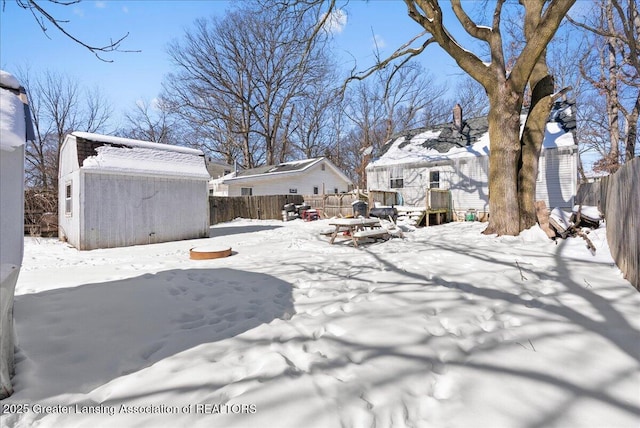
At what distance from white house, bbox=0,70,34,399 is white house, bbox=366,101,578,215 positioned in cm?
1511

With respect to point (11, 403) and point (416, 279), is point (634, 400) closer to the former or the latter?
point (416, 279)

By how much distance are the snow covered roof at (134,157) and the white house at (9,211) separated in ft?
24.2

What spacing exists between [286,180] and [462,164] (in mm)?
11628

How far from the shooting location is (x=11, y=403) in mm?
1704

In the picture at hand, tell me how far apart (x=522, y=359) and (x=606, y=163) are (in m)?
22.4

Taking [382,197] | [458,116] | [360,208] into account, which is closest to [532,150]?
[360,208]

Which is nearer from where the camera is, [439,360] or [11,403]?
[11,403]

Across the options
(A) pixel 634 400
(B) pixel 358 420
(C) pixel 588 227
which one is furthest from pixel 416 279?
(C) pixel 588 227

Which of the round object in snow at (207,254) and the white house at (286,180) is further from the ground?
the white house at (286,180)

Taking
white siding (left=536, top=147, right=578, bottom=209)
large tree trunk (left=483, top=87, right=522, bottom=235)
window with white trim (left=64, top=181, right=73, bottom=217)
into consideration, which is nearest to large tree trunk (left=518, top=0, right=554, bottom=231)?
large tree trunk (left=483, top=87, right=522, bottom=235)

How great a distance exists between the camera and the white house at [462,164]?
12.2 metres

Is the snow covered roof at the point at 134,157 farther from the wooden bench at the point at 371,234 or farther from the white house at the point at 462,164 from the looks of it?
the white house at the point at 462,164

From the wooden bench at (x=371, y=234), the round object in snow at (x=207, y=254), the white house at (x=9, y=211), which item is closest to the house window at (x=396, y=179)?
the wooden bench at (x=371, y=234)

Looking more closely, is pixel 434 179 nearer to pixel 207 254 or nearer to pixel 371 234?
pixel 371 234
